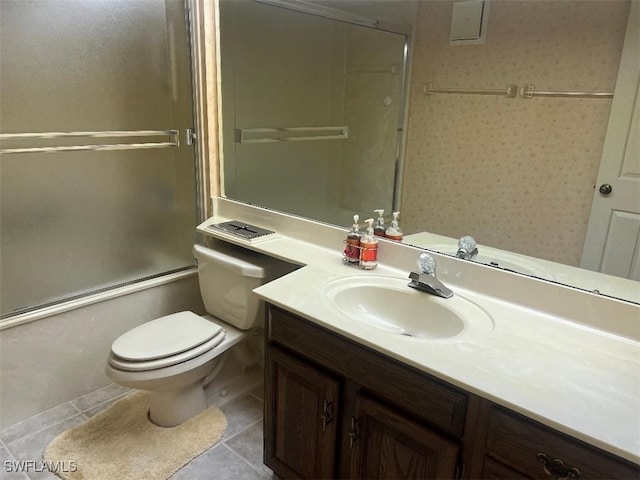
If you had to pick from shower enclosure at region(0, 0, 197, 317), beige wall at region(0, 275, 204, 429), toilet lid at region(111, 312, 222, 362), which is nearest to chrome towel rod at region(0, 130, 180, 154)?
shower enclosure at region(0, 0, 197, 317)

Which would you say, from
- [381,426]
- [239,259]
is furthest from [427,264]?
[239,259]

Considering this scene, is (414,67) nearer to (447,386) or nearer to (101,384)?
(447,386)

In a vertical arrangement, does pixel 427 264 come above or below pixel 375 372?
above

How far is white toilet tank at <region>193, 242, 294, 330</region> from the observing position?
1911mm

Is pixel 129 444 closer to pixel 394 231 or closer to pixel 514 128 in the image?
pixel 394 231

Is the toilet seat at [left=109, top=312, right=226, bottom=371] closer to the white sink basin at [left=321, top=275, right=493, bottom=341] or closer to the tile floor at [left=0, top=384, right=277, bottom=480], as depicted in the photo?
the tile floor at [left=0, top=384, right=277, bottom=480]

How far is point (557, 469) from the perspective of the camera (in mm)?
960

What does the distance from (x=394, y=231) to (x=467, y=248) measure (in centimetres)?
28

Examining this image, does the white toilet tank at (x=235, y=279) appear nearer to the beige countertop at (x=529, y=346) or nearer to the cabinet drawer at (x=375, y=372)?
the beige countertop at (x=529, y=346)

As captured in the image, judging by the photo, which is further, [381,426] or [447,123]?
[447,123]

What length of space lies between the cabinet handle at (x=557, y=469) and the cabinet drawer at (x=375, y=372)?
0.60ft

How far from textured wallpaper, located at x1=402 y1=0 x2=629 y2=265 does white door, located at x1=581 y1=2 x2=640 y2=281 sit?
2 cm

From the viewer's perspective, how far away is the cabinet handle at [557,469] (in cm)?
94

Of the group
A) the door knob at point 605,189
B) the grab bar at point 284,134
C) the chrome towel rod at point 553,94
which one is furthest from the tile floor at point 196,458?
the chrome towel rod at point 553,94
